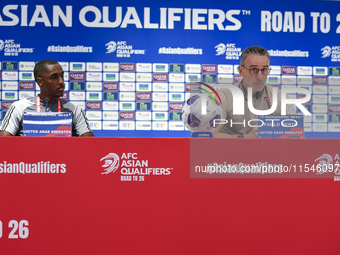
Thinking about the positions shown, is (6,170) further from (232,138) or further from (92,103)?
(92,103)

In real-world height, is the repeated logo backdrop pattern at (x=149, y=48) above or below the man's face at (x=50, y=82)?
above

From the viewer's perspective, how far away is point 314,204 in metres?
1.12

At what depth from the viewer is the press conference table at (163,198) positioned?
110 cm

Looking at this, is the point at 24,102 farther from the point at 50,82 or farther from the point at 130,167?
the point at 130,167

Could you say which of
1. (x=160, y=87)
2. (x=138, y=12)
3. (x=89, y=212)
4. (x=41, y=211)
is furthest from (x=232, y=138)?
(x=138, y=12)

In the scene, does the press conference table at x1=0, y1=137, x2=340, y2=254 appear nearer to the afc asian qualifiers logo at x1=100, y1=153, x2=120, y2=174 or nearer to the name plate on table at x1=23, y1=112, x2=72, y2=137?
the afc asian qualifiers logo at x1=100, y1=153, x2=120, y2=174

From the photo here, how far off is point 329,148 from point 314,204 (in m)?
0.23

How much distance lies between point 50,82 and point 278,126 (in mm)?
1492

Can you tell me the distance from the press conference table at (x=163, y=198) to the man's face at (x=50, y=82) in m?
0.91

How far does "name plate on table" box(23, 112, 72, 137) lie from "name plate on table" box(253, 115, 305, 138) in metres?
0.86

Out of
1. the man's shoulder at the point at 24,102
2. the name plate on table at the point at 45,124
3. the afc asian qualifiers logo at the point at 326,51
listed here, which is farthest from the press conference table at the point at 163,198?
the afc asian qualifiers logo at the point at 326,51

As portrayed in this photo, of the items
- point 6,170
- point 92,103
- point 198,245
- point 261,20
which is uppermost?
point 261,20

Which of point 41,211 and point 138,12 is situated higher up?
point 138,12

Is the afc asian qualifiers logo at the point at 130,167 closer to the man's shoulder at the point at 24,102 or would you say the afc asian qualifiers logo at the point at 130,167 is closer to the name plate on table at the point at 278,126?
the name plate on table at the point at 278,126
